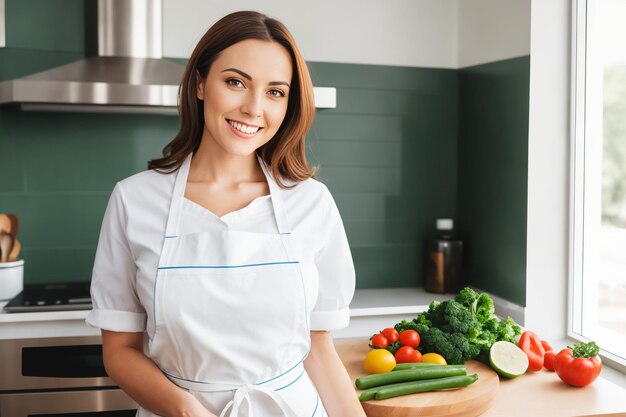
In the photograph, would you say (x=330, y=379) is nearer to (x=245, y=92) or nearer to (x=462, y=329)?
(x=245, y=92)

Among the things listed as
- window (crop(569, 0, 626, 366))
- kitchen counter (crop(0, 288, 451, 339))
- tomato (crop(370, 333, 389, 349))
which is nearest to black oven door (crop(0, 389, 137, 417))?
kitchen counter (crop(0, 288, 451, 339))

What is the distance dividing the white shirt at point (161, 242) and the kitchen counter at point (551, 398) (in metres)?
0.59

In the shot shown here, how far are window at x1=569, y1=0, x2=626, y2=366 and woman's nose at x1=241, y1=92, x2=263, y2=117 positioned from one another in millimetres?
1554

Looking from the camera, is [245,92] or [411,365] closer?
[245,92]

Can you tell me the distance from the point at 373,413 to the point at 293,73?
819 mm

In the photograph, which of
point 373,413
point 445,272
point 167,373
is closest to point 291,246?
point 167,373

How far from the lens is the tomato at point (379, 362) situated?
5.63ft

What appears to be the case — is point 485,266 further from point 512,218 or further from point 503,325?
point 503,325

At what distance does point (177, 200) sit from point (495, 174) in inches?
72.0

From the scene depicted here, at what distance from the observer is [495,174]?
2.73 metres

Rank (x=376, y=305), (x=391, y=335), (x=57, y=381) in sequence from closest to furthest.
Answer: (x=391, y=335) → (x=57, y=381) → (x=376, y=305)

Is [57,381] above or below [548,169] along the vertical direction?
below

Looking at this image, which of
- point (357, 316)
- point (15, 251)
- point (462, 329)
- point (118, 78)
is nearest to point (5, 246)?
point (15, 251)

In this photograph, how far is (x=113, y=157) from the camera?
2750 millimetres
